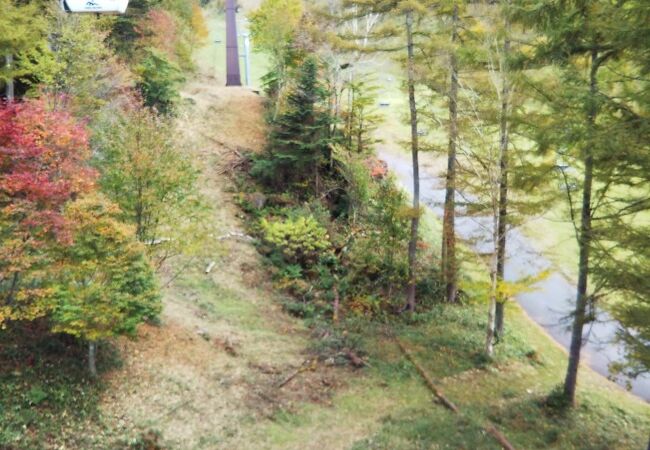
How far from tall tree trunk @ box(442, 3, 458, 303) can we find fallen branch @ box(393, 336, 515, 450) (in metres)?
3.50

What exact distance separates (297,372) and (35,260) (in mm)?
6962

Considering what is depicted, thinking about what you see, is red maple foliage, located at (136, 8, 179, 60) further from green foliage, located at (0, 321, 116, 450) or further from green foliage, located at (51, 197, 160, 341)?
green foliage, located at (0, 321, 116, 450)

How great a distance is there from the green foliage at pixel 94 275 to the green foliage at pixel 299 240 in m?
8.53

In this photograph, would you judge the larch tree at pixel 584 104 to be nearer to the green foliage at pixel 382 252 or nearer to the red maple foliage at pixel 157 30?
the green foliage at pixel 382 252

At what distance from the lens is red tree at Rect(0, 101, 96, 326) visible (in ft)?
28.1

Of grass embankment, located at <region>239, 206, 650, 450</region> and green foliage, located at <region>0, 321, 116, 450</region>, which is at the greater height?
green foliage, located at <region>0, 321, 116, 450</region>

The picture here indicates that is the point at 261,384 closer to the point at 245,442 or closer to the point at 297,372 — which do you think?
the point at 297,372

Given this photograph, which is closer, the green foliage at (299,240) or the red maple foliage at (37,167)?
the red maple foliage at (37,167)

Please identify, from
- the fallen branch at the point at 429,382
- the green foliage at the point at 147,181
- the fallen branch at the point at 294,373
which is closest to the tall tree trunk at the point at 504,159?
the fallen branch at the point at 429,382

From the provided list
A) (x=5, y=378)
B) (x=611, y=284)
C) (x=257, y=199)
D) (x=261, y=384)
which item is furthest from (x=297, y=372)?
(x=257, y=199)

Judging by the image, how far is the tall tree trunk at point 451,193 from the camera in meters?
15.1

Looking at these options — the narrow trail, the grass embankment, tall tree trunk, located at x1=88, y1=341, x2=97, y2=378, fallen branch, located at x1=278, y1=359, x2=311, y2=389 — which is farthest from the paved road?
tall tree trunk, located at x1=88, y1=341, x2=97, y2=378

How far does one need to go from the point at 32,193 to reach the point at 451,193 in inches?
494

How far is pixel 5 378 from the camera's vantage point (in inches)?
353
